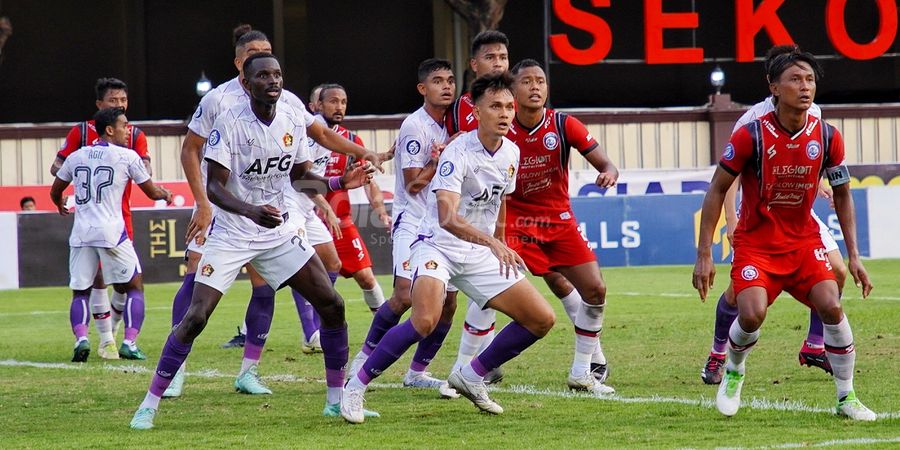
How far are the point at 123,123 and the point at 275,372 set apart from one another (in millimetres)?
2933


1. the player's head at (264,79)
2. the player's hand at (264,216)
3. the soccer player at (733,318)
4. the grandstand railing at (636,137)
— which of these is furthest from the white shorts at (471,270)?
the grandstand railing at (636,137)

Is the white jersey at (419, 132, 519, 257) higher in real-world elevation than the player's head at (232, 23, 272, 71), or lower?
lower

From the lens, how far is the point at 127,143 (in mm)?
12906

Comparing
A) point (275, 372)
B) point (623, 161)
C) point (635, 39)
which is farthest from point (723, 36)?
point (275, 372)

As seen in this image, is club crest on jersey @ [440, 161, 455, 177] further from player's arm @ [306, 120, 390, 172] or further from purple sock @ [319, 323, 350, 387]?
purple sock @ [319, 323, 350, 387]

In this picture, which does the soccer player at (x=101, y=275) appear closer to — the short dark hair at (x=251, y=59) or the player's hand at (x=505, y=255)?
the short dark hair at (x=251, y=59)

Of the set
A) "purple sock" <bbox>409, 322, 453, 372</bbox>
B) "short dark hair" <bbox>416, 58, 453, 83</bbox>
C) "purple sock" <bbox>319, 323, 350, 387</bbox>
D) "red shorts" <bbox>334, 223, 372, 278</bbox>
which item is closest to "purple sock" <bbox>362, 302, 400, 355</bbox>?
"purple sock" <bbox>409, 322, 453, 372</bbox>

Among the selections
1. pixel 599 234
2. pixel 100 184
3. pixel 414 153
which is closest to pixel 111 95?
pixel 100 184

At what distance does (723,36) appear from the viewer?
117 ft

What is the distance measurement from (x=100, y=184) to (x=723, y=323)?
229 inches

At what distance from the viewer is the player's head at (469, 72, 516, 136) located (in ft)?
28.0

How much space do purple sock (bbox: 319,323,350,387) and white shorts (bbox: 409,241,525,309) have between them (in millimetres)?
682

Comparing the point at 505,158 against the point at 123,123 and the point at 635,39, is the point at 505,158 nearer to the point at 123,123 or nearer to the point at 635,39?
the point at 123,123

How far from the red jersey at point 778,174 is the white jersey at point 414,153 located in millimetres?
2411
